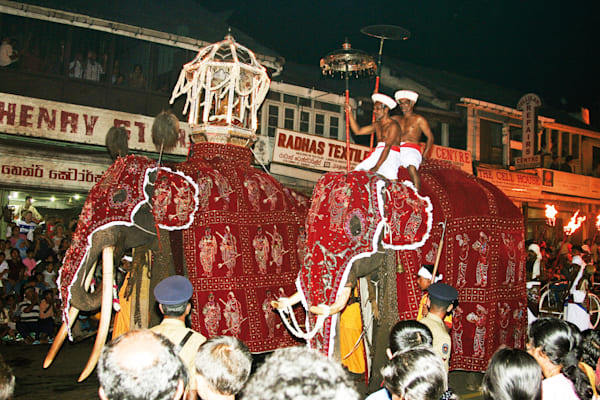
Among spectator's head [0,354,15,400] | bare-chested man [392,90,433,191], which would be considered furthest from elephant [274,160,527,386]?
spectator's head [0,354,15,400]

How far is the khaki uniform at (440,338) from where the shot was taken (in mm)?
4578

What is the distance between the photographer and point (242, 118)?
7.69m

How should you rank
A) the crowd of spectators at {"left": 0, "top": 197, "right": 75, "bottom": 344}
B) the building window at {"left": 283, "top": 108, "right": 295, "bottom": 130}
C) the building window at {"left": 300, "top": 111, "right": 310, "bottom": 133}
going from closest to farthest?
the crowd of spectators at {"left": 0, "top": 197, "right": 75, "bottom": 344} → the building window at {"left": 283, "top": 108, "right": 295, "bottom": 130} → the building window at {"left": 300, "top": 111, "right": 310, "bottom": 133}

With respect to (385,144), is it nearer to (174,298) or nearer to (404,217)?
(404,217)

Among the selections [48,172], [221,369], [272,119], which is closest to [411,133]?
[221,369]

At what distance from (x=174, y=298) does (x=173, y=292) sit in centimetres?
6

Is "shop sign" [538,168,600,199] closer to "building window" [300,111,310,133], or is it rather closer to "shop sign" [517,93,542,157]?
"shop sign" [517,93,542,157]

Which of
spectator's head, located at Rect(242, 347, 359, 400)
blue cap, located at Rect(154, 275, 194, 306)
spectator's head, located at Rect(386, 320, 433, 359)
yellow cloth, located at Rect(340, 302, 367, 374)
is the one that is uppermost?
blue cap, located at Rect(154, 275, 194, 306)

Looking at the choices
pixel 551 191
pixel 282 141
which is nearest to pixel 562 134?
pixel 551 191

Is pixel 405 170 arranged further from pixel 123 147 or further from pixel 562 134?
pixel 562 134

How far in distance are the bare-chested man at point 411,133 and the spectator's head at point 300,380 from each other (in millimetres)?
4802

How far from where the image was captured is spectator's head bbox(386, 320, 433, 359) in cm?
369

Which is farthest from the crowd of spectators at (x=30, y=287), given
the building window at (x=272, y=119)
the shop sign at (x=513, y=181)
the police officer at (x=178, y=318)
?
the shop sign at (x=513, y=181)

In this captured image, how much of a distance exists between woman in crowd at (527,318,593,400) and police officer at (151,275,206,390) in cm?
205
